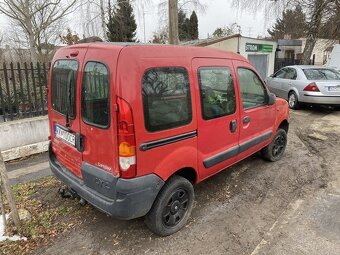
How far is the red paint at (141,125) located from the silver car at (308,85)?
6.10 meters

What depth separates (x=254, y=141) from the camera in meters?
4.22

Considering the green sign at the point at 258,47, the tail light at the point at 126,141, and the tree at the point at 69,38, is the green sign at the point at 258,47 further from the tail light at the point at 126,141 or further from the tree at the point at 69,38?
the tree at the point at 69,38

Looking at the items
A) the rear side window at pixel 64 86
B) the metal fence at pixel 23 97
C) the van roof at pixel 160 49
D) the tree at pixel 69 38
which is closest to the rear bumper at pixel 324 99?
the van roof at pixel 160 49

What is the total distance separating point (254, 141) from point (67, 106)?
2.62 meters

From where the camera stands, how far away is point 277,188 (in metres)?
4.19

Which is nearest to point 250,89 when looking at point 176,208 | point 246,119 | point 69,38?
point 246,119

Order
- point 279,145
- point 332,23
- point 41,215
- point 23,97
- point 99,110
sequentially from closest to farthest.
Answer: point 99,110 < point 41,215 < point 279,145 < point 23,97 < point 332,23

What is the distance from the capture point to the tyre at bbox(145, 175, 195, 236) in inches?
115

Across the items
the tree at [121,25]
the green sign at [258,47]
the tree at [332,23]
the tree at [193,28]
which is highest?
the tree at [193,28]

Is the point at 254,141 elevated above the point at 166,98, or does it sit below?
below

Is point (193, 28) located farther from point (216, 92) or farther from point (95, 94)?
point (95, 94)

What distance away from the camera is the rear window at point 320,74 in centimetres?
927

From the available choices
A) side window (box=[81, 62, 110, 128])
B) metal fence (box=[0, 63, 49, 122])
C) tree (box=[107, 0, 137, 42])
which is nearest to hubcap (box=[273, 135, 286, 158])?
side window (box=[81, 62, 110, 128])

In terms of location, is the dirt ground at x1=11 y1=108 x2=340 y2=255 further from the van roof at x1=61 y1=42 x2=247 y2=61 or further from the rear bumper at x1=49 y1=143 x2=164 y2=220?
the van roof at x1=61 y1=42 x2=247 y2=61
